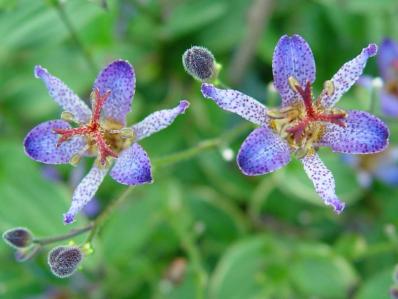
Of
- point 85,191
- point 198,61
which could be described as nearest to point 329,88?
point 198,61

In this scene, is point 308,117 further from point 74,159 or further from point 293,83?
point 74,159

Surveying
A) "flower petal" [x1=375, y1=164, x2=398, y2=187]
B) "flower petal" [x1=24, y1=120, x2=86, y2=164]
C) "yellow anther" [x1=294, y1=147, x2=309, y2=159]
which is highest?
"flower petal" [x1=24, y1=120, x2=86, y2=164]

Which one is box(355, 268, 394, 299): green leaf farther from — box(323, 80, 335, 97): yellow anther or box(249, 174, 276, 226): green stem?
box(323, 80, 335, 97): yellow anther

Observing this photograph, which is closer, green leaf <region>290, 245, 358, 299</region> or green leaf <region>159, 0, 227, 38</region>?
green leaf <region>290, 245, 358, 299</region>

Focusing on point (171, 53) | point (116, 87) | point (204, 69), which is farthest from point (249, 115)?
point (171, 53)

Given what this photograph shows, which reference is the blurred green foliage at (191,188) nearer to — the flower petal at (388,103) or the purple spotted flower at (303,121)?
the flower petal at (388,103)

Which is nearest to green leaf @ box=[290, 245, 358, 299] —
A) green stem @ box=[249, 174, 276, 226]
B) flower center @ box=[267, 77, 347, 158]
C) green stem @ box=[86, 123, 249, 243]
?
green stem @ box=[249, 174, 276, 226]

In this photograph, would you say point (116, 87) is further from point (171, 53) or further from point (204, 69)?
point (171, 53)
